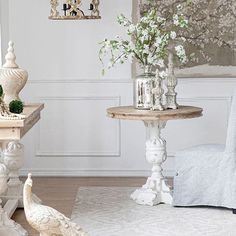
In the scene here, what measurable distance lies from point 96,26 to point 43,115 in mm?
965

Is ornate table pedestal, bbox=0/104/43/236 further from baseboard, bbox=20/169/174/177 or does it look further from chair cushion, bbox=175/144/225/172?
baseboard, bbox=20/169/174/177

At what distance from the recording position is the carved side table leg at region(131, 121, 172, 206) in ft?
16.4

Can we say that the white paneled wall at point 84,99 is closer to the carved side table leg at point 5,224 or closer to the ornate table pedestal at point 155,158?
the ornate table pedestal at point 155,158

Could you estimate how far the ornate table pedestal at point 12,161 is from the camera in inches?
153

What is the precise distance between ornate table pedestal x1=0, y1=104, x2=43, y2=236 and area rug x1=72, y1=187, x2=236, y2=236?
45 cm

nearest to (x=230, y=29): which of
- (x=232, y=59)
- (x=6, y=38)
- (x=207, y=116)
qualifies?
(x=232, y=59)

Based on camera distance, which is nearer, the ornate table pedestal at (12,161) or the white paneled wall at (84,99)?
the ornate table pedestal at (12,161)

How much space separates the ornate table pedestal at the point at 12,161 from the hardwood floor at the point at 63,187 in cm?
11

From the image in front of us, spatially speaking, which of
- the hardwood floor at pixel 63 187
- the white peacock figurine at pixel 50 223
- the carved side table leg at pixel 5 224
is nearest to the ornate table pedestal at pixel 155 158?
the hardwood floor at pixel 63 187

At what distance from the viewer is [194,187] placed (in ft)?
16.0

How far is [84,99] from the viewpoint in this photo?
6.15m

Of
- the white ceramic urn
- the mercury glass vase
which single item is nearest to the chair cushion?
the mercury glass vase

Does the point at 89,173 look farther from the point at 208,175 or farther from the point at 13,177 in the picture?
the point at 208,175

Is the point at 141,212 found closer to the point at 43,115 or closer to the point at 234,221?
the point at 234,221
